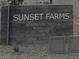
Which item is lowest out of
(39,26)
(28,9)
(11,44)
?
(11,44)

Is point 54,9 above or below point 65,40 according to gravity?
above

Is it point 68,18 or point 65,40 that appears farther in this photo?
point 68,18

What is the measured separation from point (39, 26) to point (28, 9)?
1218 millimetres

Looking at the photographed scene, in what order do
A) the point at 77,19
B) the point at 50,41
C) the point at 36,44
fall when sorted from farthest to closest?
the point at 77,19, the point at 36,44, the point at 50,41

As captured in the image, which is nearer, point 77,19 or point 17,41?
point 17,41

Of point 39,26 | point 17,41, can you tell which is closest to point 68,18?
point 39,26

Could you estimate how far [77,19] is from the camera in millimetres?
20484

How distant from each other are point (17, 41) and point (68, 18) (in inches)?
132

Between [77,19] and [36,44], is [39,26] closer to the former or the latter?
[36,44]

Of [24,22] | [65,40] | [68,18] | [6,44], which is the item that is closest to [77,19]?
[68,18]

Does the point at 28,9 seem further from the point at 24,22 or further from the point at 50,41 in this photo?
the point at 50,41

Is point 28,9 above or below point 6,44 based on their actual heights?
above

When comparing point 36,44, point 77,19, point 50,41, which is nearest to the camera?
point 50,41

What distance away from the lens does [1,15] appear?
16.8 m
